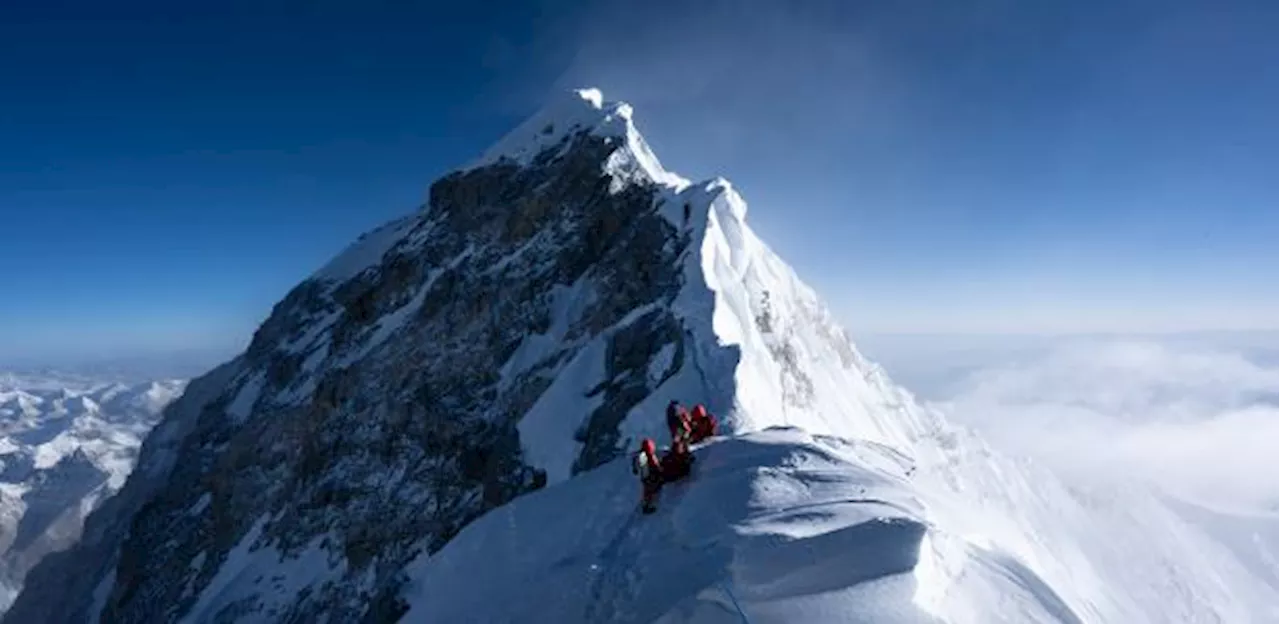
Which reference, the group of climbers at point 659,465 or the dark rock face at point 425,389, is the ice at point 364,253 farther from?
the group of climbers at point 659,465

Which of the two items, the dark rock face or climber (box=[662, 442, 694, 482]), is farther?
the dark rock face

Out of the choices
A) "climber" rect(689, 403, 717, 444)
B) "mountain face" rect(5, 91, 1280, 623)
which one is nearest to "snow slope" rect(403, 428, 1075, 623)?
"mountain face" rect(5, 91, 1280, 623)

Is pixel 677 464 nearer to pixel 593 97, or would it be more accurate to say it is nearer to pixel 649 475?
pixel 649 475

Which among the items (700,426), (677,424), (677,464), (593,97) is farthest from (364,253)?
(677,464)

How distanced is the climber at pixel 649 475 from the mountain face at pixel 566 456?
0.67 feet

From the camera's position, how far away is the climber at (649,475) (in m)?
10.5

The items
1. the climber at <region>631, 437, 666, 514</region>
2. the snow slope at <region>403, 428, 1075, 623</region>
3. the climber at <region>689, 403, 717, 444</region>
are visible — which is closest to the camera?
the snow slope at <region>403, 428, 1075, 623</region>

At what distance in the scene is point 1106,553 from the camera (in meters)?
87.5

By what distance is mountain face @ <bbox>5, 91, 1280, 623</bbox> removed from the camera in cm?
847

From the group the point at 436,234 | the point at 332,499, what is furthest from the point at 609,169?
the point at 332,499

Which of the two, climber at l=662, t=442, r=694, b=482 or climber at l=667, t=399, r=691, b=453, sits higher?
climber at l=667, t=399, r=691, b=453

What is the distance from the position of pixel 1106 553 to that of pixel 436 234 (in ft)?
251

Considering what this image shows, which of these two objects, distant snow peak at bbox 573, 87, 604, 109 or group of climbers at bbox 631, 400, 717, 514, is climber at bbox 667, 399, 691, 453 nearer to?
group of climbers at bbox 631, 400, 717, 514

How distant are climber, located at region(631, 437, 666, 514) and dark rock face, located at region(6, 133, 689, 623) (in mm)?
19233
